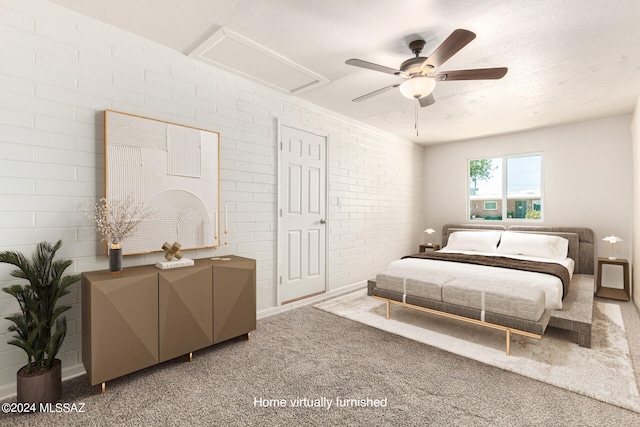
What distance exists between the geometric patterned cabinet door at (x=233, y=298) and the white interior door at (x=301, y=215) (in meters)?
0.83

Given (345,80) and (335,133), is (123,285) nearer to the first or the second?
(345,80)

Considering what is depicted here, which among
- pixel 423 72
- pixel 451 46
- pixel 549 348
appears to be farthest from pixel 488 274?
pixel 451 46

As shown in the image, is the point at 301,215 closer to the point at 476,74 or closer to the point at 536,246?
the point at 476,74

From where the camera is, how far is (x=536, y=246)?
4426 millimetres

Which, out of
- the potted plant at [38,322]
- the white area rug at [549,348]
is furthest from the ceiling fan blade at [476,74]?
the potted plant at [38,322]

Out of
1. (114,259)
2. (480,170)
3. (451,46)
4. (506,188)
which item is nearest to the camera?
(451,46)

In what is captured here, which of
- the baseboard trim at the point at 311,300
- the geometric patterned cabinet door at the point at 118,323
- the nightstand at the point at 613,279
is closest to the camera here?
the geometric patterned cabinet door at the point at 118,323

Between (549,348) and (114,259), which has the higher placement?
(114,259)

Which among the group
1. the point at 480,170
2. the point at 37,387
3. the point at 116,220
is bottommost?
the point at 37,387

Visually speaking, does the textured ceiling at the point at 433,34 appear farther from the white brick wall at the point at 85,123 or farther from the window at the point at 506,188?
the window at the point at 506,188

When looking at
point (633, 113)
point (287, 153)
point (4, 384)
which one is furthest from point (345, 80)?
point (633, 113)

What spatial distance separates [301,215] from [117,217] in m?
2.11

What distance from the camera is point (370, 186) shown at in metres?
5.16

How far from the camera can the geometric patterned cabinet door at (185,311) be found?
2.32 meters
